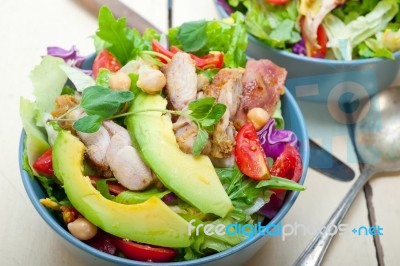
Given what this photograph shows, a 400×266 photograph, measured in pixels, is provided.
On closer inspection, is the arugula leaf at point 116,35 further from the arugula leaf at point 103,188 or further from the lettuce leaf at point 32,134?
the arugula leaf at point 103,188

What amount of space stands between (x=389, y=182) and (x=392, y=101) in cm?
23

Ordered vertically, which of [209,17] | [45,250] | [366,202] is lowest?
[45,250]

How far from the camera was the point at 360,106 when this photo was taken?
5.00 feet

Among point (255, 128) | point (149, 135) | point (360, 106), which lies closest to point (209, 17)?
point (360, 106)

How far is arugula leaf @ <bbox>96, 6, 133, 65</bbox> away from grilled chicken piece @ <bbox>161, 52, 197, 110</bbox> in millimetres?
200

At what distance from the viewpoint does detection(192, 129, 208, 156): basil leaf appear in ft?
3.38

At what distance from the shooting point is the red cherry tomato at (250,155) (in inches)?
42.2

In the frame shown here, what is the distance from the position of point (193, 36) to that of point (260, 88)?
0.22 meters

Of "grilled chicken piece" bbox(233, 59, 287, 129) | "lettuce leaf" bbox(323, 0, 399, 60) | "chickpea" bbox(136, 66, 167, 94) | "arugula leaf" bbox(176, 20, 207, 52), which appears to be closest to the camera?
"chickpea" bbox(136, 66, 167, 94)

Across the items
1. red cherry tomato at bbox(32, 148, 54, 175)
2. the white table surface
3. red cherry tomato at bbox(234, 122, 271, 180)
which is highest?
red cherry tomato at bbox(234, 122, 271, 180)

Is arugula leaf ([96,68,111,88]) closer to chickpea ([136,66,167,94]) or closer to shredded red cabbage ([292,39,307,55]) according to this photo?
chickpea ([136,66,167,94])

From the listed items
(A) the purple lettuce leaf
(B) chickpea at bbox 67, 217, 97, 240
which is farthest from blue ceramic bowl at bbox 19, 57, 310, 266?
(A) the purple lettuce leaf

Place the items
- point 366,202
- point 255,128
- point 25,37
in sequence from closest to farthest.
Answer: point 255,128 < point 366,202 < point 25,37

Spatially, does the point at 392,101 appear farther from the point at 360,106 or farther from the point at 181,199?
the point at 181,199
